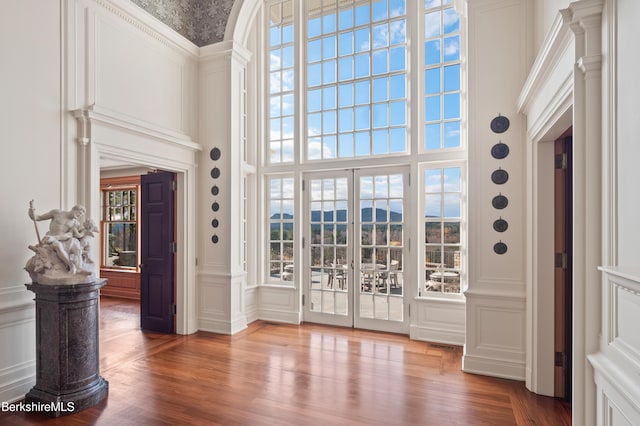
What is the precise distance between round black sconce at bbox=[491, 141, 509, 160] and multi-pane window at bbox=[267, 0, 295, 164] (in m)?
2.84

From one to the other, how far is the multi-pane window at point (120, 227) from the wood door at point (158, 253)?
286 cm

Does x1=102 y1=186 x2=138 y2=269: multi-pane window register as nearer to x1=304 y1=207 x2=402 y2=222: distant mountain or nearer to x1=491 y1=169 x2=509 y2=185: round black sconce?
x1=304 y1=207 x2=402 y2=222: distant mountain

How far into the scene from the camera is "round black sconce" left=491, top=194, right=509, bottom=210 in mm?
3430

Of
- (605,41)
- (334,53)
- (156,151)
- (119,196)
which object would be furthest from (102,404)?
(119,196)

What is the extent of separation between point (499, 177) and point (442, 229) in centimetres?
119

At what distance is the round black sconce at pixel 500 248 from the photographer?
3.44 meters

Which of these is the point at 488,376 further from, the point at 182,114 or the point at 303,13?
the point at 303,13

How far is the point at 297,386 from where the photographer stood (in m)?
3.19

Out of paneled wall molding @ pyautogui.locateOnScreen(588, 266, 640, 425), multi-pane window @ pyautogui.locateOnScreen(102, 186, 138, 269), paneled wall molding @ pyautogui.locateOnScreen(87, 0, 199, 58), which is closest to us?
paneled wall molding @ pyautogui.locateOnScreen(588, 266, 640, 425)

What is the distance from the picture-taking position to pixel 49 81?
3.25 metres

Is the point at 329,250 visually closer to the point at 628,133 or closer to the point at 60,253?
the point at 60,253

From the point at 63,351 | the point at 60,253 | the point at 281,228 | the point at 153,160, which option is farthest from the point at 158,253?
the point at 63,351

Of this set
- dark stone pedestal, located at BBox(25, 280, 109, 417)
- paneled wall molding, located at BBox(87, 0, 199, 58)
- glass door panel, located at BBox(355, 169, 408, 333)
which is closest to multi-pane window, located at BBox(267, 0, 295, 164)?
paneled wall molding, located at BBox(87, 0, 199, 58)

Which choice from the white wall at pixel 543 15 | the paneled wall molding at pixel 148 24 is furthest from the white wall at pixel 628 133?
the paneled wall molding at pixel 148 24
